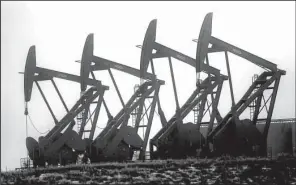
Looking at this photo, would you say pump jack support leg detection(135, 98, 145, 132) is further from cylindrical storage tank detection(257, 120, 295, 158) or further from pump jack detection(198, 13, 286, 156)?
cylindrical storage tank detection(257, 120, 295, 158)

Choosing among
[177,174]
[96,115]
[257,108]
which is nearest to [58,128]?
[96,115]

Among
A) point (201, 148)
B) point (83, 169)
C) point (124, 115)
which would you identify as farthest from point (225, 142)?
point (83, 169)

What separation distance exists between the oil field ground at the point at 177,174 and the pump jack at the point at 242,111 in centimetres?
525

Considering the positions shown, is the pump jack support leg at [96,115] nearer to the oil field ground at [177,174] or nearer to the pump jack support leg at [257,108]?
the oil field ground at [177,174]

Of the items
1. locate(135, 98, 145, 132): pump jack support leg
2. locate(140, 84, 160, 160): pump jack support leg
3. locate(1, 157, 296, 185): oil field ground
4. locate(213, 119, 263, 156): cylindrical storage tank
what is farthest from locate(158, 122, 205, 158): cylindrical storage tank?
locate(1, 157, 296, 185): oil field ground

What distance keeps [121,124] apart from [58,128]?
3294 mm

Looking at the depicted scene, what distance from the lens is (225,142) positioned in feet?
96.0

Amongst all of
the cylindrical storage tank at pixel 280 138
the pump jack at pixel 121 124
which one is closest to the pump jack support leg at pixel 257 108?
the cylindrical storage tank at pixel 280 138

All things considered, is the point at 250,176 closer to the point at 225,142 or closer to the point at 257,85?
the point at 225,142

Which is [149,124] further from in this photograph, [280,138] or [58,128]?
[280,138]

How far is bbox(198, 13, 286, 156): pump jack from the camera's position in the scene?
96.3 ft

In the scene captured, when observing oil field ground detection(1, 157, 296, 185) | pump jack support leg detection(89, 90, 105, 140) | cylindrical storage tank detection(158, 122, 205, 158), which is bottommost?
oil field ground detection(1, 157, 296, 185)

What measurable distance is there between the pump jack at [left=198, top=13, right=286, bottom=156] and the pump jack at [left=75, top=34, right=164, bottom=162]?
367cm

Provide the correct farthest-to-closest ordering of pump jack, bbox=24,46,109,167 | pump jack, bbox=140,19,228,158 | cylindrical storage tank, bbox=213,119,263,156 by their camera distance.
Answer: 1. pump jack, bbox=24,46,109,167
2. pump jack, bbox=140,19,228,158
3. cylindrical storage tank, bbox=213,119,263,156
